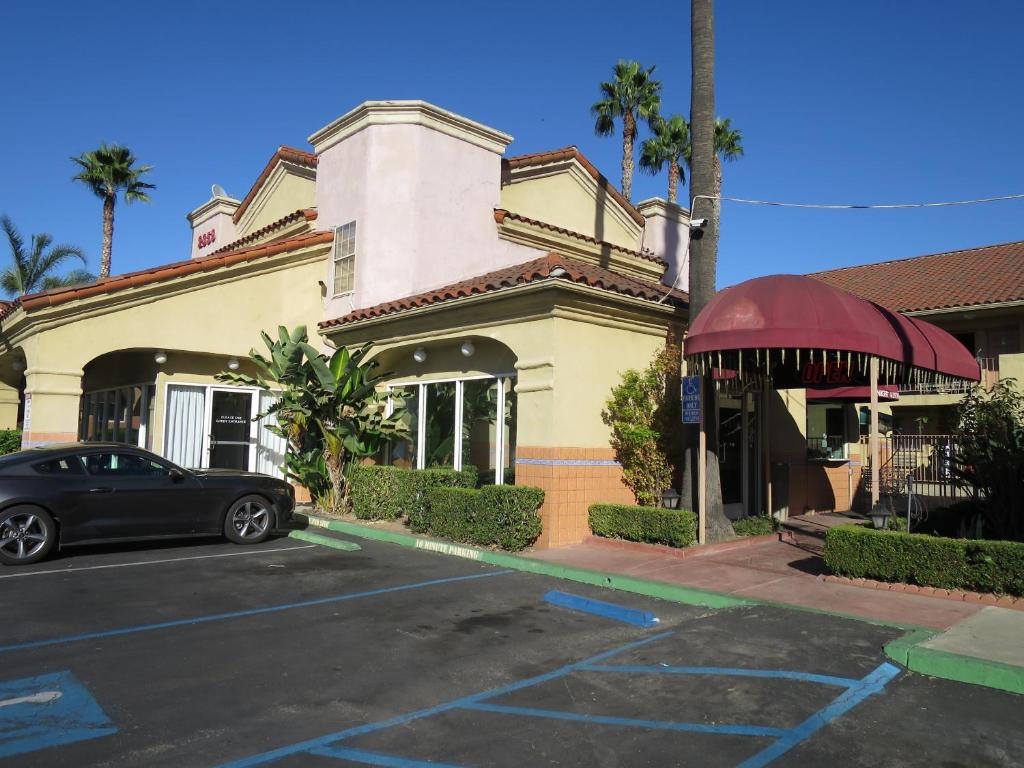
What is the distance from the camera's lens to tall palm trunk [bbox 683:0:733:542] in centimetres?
1101

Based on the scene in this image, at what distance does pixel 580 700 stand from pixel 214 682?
2570mm

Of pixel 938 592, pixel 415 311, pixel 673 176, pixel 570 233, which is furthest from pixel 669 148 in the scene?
pixel 938 592

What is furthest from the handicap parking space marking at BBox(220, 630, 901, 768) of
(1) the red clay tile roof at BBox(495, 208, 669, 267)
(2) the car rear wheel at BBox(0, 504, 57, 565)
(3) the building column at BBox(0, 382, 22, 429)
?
(3) the building column at BBox(0, 382, 22, 429)

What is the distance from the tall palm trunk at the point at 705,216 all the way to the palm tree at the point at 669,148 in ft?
76.7

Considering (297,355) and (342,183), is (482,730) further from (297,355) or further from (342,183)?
(342,183)

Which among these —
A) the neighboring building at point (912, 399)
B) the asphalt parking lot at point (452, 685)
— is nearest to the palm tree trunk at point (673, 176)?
the neighboring building at point (912, 399)

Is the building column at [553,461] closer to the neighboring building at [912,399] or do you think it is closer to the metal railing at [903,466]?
the neighboring building at [912,399]

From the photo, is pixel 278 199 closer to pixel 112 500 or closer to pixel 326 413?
pixel 326 413

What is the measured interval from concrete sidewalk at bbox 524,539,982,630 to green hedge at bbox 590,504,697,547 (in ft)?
0.64

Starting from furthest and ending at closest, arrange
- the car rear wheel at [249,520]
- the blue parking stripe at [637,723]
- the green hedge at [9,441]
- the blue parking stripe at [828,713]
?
1. the green hedge at [9,441]
2. the car rear wheel at [249,520]
3. the blue parking stripe at [637,723]
4. the blue parking stripe at [828,713]

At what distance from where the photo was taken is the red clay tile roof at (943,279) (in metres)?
23.9

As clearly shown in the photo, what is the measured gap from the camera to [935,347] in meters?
10.5

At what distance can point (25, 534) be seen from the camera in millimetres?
9438

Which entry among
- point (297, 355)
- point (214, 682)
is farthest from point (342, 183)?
point (214, 682)
